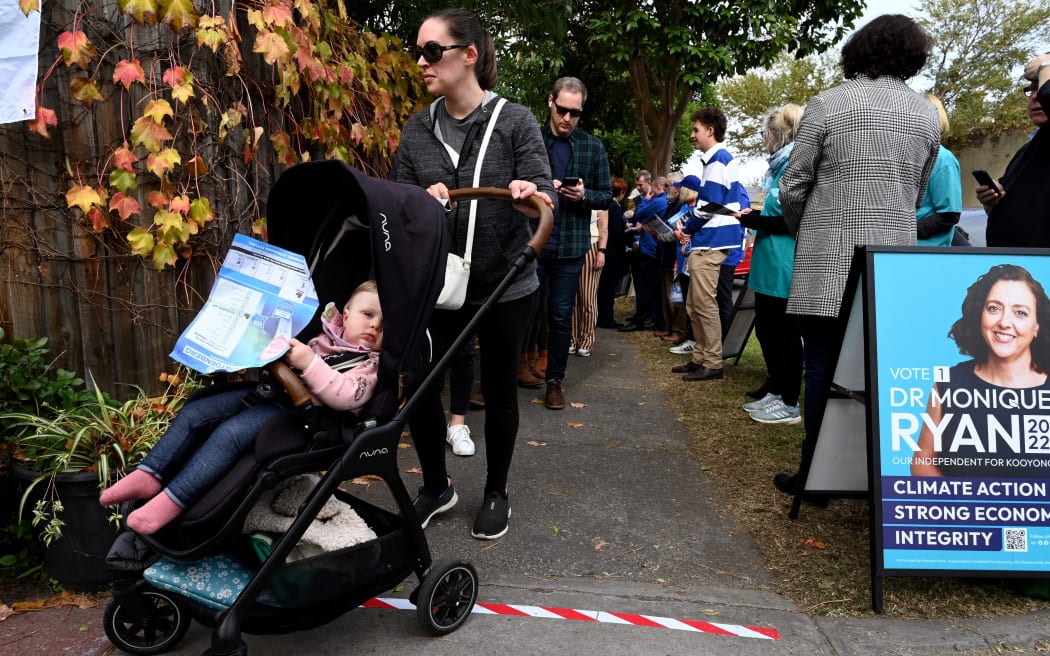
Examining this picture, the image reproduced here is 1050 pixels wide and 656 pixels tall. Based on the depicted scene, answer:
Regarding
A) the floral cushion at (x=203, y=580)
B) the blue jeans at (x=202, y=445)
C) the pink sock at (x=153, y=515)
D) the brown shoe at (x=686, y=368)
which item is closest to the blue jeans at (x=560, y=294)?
the brown shoe at (x=686, y=368)

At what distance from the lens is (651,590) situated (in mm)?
3156

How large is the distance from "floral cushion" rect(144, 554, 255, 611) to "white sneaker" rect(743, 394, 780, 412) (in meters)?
4.33

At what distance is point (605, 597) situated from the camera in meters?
3.08

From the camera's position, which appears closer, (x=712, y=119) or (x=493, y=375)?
(x=493, y=375)

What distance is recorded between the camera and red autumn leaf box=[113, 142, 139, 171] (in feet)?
10.8

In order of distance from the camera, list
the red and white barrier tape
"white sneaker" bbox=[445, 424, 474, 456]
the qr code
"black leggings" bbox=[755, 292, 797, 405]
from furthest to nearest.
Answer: "black leggings" bbox=[755, 292, 797, 405] → "white sneaker" bbox=[445, 424, 474, 456] → the qr code → the red and white barrier tape

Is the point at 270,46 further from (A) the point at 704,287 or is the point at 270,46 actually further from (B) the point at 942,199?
(A) the point at 704,287

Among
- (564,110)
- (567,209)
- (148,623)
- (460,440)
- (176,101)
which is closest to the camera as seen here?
(148,623)

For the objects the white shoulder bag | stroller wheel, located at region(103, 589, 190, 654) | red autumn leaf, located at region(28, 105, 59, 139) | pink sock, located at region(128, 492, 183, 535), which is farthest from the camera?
red autumn leaf, located at region(28, 105, 59, 139)

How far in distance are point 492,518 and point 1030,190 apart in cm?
294

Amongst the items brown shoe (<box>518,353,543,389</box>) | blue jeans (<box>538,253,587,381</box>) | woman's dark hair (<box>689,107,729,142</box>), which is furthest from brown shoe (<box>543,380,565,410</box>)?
woman's dark hair (<box>689,107,729,142</box>)

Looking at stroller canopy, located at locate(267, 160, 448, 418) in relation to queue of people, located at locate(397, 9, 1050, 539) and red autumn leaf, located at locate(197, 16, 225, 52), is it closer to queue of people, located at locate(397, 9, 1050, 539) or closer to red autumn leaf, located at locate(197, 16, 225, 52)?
queue of people, located at locate(397, 9, 1050, 539)

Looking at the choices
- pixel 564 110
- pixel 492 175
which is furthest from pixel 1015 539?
pixel 564 110

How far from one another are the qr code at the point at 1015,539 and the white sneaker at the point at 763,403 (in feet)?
9.07
